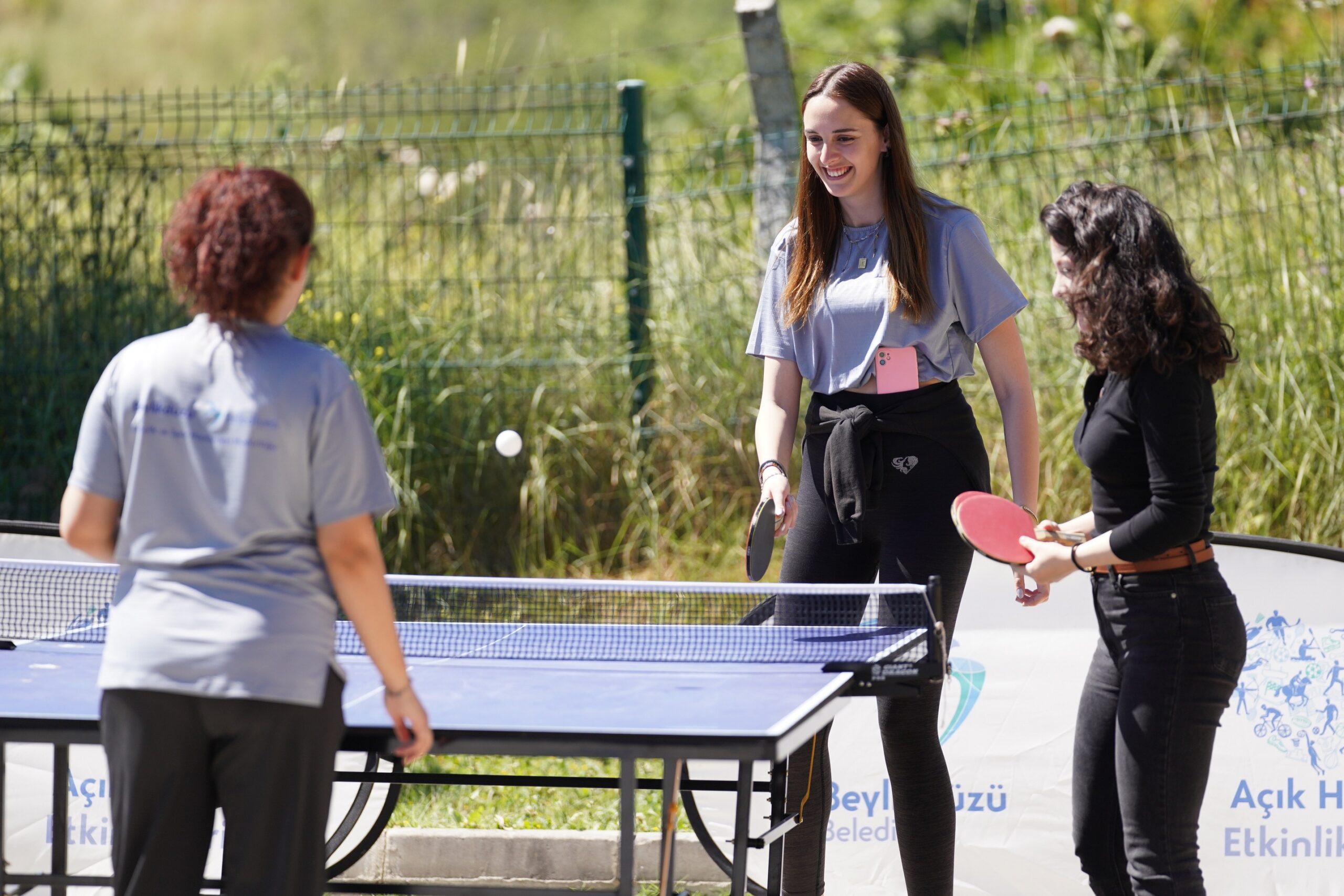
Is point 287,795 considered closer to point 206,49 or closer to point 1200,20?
point 1200,20

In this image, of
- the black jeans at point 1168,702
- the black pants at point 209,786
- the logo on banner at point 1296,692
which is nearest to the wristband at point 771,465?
the black jeans at point 1168,702

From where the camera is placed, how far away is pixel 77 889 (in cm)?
427

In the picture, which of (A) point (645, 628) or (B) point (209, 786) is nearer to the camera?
(B) point (209, 786)

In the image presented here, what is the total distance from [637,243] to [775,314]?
3431mm

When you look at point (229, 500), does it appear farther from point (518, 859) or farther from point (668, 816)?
point (518, 859)

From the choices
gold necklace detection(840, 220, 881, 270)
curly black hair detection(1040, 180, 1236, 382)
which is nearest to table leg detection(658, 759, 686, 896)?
curly black hair detection(1040, 180, 1236, 382)

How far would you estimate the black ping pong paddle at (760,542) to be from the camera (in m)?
3.59

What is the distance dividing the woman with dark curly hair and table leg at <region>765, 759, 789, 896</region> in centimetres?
70

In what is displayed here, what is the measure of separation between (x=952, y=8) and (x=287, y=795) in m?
18.3

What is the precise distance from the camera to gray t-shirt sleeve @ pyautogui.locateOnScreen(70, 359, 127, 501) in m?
2.49

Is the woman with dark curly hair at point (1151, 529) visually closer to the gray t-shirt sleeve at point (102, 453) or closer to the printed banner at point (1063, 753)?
the printed banner at point (1063, 753)

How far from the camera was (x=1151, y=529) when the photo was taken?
2.98 meters

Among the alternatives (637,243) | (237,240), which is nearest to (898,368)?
(237,240)

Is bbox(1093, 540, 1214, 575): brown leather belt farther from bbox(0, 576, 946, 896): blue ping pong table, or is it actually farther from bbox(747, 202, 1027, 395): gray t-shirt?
bbox(747, 202, 1027, 395): gray t-shirt
